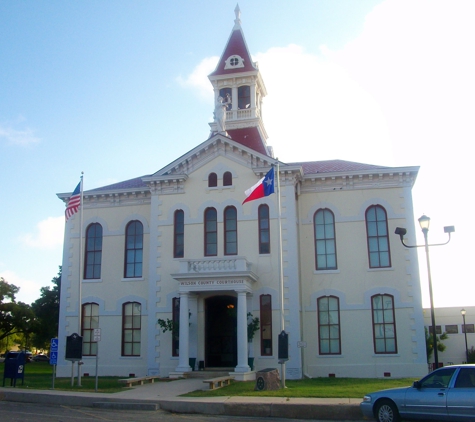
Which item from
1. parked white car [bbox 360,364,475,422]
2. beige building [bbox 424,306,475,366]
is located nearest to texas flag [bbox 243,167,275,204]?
parked white car [bbox 360,364,475,422]

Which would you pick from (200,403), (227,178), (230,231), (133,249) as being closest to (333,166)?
(227,178)

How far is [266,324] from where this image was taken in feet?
89.6

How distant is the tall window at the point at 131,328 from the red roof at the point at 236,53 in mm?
15457

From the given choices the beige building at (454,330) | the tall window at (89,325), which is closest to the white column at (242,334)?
the tall window at (89,325)

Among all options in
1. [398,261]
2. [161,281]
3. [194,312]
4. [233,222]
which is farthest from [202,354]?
[398,261]

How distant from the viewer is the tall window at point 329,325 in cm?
2772

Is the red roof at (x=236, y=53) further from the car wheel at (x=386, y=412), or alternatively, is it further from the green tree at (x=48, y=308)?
the green tree at (x=48, y=308)

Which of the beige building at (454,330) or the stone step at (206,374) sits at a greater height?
the beige building at (454,330)

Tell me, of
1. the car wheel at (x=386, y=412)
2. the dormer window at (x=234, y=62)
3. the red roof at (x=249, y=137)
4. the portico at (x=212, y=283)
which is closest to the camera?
the car wheel at (x=386, y=412)

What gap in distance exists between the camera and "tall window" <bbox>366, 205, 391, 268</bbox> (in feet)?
92.5

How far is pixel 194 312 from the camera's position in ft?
91.4

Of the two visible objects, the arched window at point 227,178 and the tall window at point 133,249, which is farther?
the tall window at point 133,249

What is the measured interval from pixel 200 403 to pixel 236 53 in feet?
87.0

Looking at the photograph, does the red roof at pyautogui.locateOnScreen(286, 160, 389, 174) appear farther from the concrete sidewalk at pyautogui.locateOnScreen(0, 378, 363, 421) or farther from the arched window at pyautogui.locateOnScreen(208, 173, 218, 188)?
the concrete sidewalk at pyautogui.locateOnScreen(0, 378, 363, 421)
